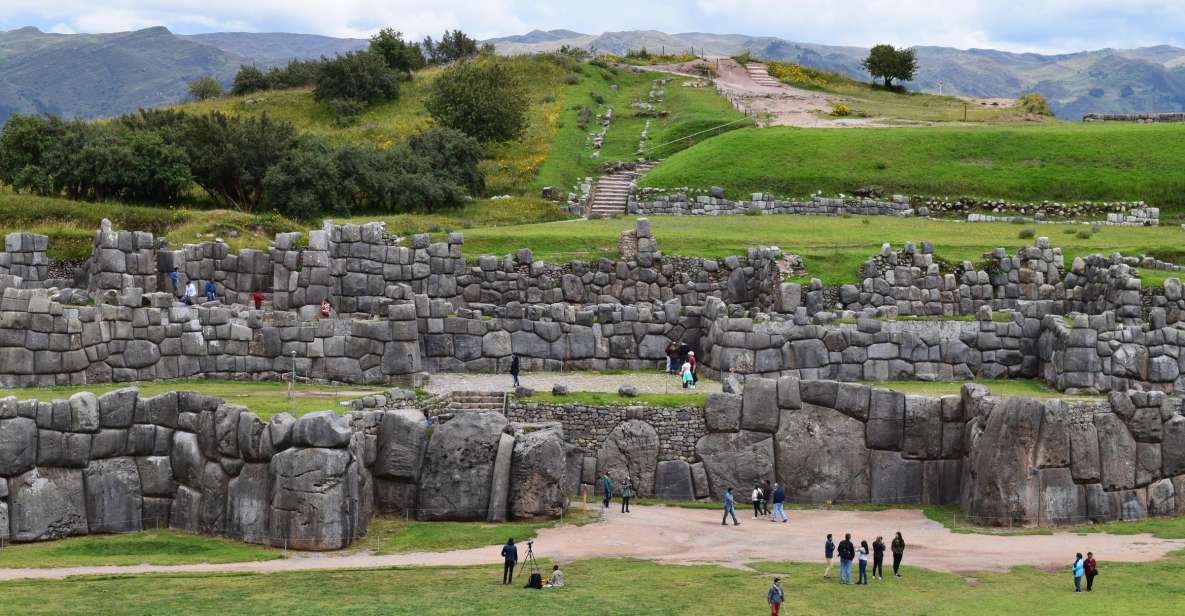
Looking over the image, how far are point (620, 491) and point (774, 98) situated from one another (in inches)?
2241

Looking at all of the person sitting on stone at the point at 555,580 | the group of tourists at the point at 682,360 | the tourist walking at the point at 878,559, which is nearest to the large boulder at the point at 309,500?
the person sitting on stone at the point at 555,580

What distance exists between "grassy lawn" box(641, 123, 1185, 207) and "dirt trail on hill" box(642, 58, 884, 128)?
5.53 metres

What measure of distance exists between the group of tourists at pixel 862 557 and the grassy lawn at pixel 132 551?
435 inches

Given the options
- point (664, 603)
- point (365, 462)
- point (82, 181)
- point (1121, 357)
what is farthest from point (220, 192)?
point (664, 603)

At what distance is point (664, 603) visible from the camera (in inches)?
1257

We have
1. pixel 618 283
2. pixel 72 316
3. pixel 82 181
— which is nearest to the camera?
pixel 72 316

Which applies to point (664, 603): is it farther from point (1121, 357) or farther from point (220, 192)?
point (220, 192)

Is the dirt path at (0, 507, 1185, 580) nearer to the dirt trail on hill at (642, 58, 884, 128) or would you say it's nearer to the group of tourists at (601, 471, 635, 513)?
the group of tourists at (601, 471, 635, 513)

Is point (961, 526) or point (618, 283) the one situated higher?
point (618, 283)

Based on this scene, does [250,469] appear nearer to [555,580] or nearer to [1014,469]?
[555,580]

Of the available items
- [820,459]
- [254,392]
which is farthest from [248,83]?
[820,459]

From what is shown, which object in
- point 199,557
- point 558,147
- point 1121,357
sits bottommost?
point 199,557

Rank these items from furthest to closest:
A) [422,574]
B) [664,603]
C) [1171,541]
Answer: [1171,541], [422,574], [664,603]

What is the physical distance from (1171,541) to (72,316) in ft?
86.2
